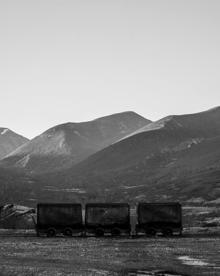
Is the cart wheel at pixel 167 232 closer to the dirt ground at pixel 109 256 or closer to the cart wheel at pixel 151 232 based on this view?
the cart wheel at pixel 151 232

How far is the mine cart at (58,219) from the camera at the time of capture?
59406mm

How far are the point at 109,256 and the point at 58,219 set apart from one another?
19.6m

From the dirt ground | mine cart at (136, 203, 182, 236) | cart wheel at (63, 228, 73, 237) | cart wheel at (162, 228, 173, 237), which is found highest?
mine cart at (136, 203, 182, 236)

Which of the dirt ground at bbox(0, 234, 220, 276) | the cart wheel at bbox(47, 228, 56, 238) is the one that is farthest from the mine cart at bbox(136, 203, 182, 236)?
the cart wheel at bbox(47, 228, 56, 238)

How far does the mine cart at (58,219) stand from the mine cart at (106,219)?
122 centimetres

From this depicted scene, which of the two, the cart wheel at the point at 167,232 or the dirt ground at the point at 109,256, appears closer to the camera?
the dirt ground at the point at 109,256

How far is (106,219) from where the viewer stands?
59.8m

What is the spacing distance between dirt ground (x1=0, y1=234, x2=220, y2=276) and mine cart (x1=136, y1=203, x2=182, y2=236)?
3.66 m

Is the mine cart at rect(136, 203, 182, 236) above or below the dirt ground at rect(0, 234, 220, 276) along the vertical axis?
above

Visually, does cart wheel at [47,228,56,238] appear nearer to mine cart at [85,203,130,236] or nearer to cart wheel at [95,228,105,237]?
mine cart at [85,203,130,236]

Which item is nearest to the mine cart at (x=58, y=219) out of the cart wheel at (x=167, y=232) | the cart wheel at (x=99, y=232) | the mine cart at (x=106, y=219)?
the mine cart at (x=106, y=219)

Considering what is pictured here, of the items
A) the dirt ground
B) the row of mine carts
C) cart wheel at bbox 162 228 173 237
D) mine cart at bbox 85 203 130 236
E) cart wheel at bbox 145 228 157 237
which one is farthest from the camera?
cart wheel at bbox 145 228 157 237

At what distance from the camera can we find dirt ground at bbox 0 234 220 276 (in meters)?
32.3

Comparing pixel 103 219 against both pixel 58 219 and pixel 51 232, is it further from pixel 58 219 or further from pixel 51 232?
pixel 51 232
